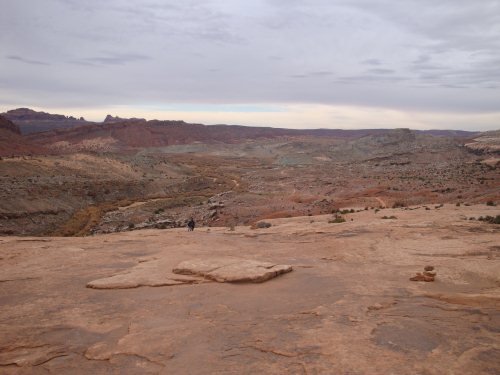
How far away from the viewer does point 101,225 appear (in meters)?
27.6

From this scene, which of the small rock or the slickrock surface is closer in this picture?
the slickrock surface

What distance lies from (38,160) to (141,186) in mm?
9551

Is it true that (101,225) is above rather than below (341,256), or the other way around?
below

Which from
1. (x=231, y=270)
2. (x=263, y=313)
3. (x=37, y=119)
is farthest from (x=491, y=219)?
(x=37, y=119)

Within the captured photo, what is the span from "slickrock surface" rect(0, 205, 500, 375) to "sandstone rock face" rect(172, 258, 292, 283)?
7.5 inches

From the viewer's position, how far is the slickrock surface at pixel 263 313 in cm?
534

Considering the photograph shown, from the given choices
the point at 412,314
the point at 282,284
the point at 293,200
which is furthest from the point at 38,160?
the point at 412,314

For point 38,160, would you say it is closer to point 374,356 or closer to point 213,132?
point 374,356

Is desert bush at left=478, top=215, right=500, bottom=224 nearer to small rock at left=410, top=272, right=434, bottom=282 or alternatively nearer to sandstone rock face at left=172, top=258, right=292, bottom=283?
small rock at left=410, top=272, right=434, bottom=282

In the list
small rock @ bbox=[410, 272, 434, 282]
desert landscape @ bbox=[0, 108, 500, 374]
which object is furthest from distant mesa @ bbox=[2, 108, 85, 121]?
small rock @ bbox=[410, 272, 434, 282]

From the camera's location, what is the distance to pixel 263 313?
22.8ft

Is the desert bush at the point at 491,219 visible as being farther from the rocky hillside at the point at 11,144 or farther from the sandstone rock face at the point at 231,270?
the rocky hillside at the point at 11,144

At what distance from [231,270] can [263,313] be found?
7.37 ft

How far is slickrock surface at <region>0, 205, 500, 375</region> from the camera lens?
17.5 ft
